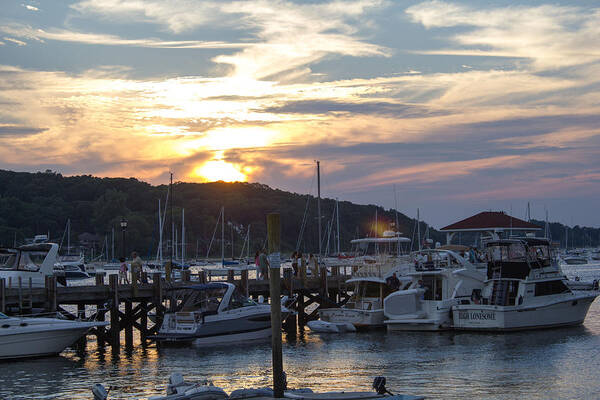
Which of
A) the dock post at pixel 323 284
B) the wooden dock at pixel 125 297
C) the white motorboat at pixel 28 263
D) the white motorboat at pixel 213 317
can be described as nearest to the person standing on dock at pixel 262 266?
the wooden dock at pixel 125 297

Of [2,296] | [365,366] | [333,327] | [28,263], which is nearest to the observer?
[365,366]

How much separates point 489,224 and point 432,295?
9082 mm

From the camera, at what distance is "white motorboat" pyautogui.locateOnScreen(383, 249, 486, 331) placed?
34500mm

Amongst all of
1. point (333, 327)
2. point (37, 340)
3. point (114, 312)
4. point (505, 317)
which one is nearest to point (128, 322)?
point (114, 312)

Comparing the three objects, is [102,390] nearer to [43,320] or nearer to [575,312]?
[43,320]

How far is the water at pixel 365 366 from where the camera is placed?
22.8 m

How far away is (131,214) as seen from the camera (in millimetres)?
170375

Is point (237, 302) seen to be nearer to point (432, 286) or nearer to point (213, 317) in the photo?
point (213, 317)

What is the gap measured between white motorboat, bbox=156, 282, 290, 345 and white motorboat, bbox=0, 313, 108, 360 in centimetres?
358

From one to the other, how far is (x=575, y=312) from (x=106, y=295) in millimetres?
21451

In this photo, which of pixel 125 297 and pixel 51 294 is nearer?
pixel 51 294

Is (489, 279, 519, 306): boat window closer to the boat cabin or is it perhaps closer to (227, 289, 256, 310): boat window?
(227, 289, 256, 310): boat window

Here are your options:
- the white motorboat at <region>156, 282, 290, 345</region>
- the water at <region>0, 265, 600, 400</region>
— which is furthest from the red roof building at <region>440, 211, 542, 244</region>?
the white motorboat at <region>156, 282, 290, 345</region>

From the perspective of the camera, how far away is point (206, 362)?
27891mm
